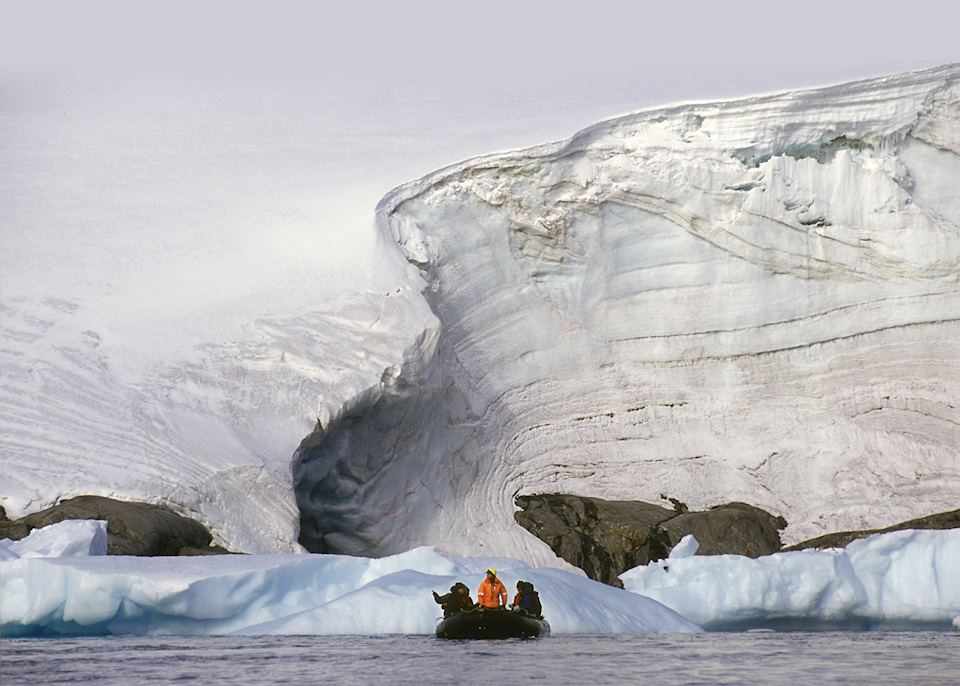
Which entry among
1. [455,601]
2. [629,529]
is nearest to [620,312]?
[629,529]

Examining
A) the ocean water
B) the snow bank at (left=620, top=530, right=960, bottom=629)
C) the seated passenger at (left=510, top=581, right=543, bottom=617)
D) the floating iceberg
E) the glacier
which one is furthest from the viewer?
the glacier

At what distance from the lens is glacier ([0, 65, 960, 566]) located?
22.0m

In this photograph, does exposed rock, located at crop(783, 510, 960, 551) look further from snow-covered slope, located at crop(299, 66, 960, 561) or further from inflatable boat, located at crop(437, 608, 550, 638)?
inflatable boat, located at crop(437, 608, 550, 638)

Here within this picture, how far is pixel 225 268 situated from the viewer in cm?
2305

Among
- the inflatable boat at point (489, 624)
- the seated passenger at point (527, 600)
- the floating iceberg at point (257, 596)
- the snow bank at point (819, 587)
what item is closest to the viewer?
the inflatable boat at point (489, 624)

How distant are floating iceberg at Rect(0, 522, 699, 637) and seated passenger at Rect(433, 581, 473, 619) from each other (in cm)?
55

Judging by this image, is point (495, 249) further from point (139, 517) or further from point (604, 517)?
point (139, 517)

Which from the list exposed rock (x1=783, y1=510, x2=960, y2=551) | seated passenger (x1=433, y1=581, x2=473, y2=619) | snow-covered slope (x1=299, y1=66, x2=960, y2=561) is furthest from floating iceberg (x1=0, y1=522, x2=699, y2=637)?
snow-covered slope (x1=299, y1=66, x2=960, y2=561)

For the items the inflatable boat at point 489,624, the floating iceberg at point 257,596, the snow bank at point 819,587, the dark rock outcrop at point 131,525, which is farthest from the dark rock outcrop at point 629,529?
the inflatable boat at point 489,624

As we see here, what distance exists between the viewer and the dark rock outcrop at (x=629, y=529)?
21.5 m

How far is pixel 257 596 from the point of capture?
15328mm

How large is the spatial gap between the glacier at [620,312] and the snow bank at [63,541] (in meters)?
5.19

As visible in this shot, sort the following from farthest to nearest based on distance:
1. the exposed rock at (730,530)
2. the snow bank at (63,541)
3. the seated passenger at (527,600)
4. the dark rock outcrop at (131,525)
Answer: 1. the exposed rock at (730,530)
2. the dark rock outcrop at (131,525)
3. the snow bank at (63,541)
4. the seated passenger at (527,600)

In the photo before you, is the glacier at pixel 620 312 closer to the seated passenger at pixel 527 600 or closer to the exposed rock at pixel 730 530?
the exposed rock at pixel 730 530
